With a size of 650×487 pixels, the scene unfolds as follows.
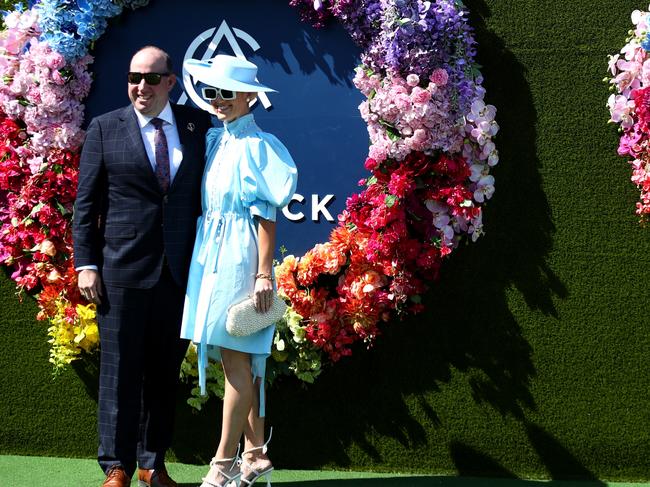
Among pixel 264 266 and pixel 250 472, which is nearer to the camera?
pixel 264 266

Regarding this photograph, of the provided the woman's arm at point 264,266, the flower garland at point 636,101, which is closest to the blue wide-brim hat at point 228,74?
the woman's arm at point 264,266

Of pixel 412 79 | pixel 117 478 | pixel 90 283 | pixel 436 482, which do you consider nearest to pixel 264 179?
pixel 90 283

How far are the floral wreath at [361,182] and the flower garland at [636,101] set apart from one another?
1.92 feet

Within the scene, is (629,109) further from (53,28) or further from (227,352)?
(53,28)

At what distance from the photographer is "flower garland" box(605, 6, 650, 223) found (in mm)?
4215

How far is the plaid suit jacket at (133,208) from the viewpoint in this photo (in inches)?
149

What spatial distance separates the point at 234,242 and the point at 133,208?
45 centimetres

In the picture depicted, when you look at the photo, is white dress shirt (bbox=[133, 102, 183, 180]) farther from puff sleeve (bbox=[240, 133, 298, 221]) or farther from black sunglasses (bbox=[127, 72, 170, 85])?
puff sleeve (bbox=[240, 133, 298, 221])

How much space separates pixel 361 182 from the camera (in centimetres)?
445

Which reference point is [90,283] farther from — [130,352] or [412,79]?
[412,79]

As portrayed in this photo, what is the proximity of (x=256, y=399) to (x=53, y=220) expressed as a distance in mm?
1498

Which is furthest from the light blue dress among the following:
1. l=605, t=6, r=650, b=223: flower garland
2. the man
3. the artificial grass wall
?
l=605, t=6, r=650, b=223: flower garland

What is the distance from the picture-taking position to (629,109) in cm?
429

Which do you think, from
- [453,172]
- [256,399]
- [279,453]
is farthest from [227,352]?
[453,172]
